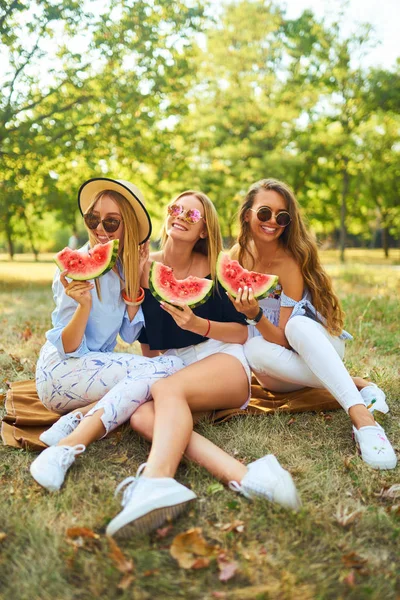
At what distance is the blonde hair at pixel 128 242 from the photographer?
3463 millimetres

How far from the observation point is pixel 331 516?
2.51 meters

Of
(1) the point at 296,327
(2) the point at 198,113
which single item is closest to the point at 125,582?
(1) the point at 296,327

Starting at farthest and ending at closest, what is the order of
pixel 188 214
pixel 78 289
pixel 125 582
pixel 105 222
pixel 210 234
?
1. pixel 210 234
2. pixel 188 214
3. pixel 105 222
4. pixel 78 289
5. pixel 125 582

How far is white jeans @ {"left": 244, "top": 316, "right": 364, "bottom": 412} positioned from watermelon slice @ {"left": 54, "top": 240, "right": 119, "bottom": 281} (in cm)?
117

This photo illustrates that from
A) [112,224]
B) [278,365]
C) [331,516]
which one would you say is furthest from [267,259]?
[331,516]

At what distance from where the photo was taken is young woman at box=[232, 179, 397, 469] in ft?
11.2

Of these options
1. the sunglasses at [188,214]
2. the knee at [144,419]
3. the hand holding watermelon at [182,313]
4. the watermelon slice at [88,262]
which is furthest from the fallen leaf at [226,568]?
the sunglasses at [188,214]

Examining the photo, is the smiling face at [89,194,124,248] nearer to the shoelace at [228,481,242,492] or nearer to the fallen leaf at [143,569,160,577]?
the shoelace at [228,481,242,492]

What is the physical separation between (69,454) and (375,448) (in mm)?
1797

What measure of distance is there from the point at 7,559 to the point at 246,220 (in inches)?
109

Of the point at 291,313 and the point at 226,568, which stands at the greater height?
the point at 291,313

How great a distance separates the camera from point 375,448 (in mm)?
3111

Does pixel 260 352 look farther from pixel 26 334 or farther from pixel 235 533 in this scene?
pixel 26 334

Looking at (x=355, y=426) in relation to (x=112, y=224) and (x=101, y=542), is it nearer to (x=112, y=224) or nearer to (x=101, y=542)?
(x=101, y=542)
